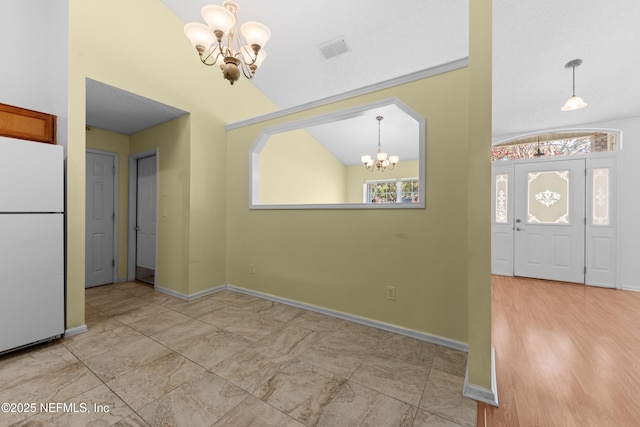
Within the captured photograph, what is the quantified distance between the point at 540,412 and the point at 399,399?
84 cm

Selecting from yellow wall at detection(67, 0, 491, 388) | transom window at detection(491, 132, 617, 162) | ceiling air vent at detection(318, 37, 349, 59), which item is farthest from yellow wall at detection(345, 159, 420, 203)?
yellow wall at detection(67, 0, 491, 388)

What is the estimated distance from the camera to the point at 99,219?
4.10m

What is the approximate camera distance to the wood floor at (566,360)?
1.55m

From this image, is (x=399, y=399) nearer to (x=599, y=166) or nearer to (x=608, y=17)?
(x=608, y=17)

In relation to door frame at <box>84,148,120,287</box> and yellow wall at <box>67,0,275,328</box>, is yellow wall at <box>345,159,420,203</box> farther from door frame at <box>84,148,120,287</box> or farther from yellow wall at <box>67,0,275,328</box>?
door frame at <box>84,148,120,287</box>

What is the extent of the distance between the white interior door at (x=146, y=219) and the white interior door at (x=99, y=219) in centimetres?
37

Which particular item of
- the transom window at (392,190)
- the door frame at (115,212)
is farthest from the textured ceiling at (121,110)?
the transom window at (392,190)

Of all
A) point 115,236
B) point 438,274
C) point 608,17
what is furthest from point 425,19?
point 115,236

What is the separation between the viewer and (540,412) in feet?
5.12

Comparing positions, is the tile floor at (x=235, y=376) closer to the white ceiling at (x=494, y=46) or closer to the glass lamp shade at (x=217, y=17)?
the glass lamp shade at (x=217, y=17)

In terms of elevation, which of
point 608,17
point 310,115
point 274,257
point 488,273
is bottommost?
point 274,257

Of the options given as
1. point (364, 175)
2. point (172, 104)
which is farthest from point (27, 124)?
point (364, 175)

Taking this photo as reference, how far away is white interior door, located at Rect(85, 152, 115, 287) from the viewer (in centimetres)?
399

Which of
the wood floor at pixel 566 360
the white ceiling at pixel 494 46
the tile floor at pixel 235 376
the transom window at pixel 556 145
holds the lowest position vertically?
the wood floor at pixel 566 360
